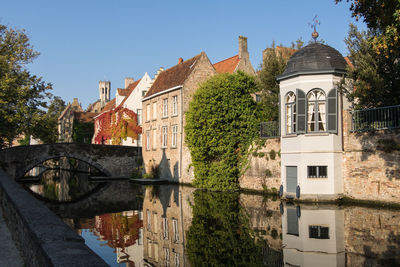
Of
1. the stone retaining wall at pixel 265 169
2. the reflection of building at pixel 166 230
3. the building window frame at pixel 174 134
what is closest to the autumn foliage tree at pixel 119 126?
the building window frame at pixel 174 134

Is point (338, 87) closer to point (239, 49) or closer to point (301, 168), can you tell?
point (301, 168)

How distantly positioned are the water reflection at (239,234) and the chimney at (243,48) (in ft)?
62.4

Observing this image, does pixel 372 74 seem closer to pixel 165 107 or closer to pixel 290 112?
pixel 290 112

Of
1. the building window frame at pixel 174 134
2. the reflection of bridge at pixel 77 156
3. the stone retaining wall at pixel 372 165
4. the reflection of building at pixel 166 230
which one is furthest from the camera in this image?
the reflection of bridge at pixel 77 156

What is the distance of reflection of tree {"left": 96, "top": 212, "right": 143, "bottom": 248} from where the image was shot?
393 inches

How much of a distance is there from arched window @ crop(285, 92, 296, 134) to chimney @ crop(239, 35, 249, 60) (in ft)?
50.8

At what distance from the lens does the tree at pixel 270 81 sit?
2327 cm

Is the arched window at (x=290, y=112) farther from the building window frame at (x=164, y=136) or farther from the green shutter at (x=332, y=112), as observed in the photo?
the building window frame at (x=164, y=136)

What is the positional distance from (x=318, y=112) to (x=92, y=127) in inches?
1648

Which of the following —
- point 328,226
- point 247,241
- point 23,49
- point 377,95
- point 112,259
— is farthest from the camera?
point 23,49

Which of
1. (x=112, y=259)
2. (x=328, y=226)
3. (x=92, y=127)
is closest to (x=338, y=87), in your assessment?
(x=328, y=226)

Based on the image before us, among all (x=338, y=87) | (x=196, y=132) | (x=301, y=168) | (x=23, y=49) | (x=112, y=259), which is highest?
Result: (x=23, y=49)

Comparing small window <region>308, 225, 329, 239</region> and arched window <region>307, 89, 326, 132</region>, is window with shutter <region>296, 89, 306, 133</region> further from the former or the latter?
small window <region>308, 225, 329, 239</region>

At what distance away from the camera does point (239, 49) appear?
33125 millimetres
